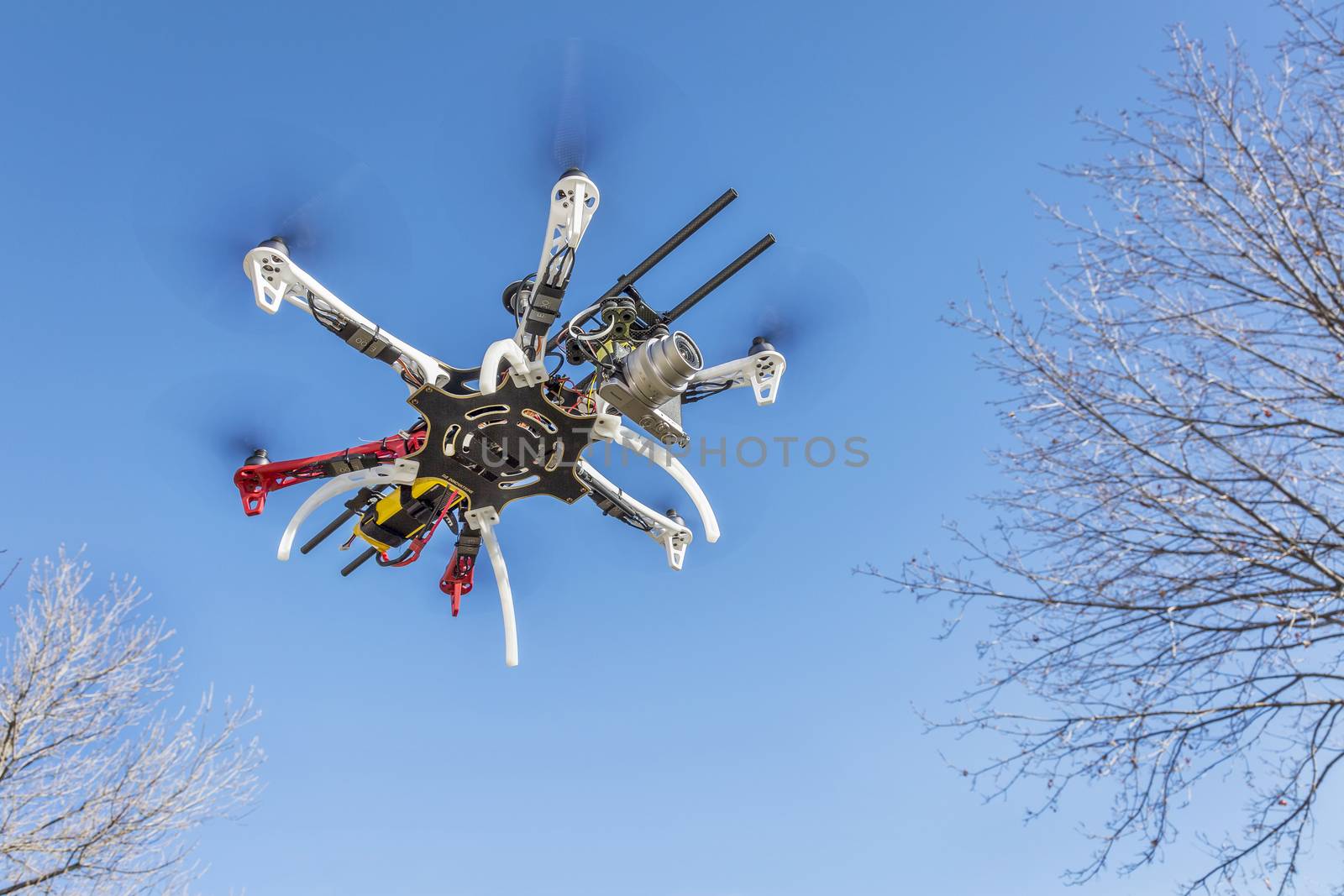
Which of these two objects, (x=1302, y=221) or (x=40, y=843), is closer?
(x=1302, y=221)

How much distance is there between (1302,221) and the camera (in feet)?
15.8

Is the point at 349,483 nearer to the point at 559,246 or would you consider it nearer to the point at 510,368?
the point at 510,368

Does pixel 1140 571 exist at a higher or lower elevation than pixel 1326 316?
lower

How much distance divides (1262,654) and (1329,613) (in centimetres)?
39

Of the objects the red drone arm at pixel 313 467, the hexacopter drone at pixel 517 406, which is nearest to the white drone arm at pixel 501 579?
the hexacopter drone at pixel 517 406

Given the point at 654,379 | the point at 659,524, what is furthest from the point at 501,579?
the point at 654,379

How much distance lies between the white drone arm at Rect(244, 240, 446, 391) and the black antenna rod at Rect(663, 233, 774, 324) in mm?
2034

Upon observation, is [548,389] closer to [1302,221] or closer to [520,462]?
[520,462]

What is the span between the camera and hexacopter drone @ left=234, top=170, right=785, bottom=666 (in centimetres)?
745

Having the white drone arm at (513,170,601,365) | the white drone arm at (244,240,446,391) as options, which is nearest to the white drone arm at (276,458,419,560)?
the white drone arm at (244,240,446,391)

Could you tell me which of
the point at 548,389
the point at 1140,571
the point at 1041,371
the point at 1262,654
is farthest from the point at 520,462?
the point at 1262,654

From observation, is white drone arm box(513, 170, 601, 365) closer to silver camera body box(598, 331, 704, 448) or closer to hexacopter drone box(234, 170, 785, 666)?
hexacopter drone box(234, 170, 785, 666)

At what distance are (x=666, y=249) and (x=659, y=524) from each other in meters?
2.87

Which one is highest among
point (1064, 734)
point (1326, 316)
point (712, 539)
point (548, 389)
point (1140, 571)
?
point (548, 389)
